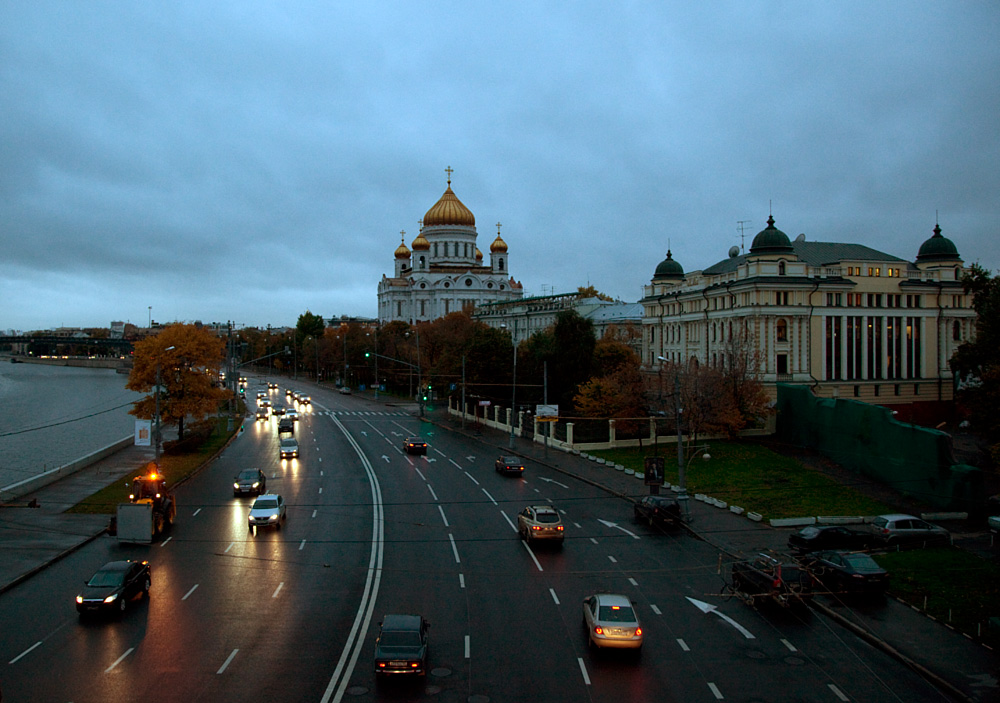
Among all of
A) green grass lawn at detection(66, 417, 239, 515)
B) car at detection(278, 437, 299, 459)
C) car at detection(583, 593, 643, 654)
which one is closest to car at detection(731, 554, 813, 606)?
car at detection(583, 593, 643, 654)

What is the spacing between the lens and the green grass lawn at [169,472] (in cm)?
3275

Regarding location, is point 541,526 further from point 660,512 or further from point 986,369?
point 986,369

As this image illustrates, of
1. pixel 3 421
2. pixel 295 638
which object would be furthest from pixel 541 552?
pixel 3 421

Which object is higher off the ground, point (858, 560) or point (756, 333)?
point (756, 333)

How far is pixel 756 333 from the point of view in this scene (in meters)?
57.1

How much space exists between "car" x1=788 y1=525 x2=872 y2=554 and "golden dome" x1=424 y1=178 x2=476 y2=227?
134m

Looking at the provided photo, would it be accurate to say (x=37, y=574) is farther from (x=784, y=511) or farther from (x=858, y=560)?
(x=784, y=511)

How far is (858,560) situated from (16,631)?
20.8 m

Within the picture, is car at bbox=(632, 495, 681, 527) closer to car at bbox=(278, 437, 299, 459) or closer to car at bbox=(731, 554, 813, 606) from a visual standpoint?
car at bbox=(731, 554, 813, 606)

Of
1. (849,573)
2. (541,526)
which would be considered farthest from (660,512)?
(849,573)

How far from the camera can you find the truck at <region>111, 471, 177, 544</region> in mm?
26125

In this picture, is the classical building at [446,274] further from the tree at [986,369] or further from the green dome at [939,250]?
the tree at [986,369]

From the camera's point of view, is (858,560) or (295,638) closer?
(295,638)

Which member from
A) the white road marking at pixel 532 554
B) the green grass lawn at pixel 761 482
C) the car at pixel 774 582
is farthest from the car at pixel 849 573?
the green grass lawn at pixel 761 482
